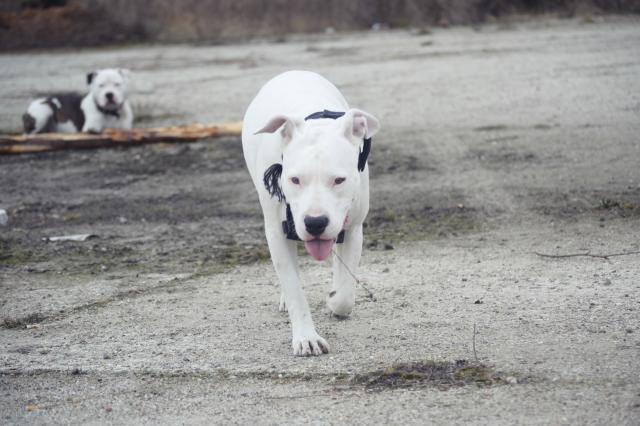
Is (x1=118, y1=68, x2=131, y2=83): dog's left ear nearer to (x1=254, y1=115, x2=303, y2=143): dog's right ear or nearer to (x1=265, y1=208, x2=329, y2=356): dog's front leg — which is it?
(x1=265, y1=208, x2=329, y2=356): dog's front leg

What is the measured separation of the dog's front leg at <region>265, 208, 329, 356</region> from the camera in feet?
20.2

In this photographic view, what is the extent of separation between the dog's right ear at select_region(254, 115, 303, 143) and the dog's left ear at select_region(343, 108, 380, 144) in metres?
0.27

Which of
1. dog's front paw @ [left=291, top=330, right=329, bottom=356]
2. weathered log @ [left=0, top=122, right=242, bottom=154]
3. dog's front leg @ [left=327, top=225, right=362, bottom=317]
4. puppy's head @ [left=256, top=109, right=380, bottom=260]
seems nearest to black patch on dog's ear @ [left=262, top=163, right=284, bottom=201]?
puppy's head @ [left=256, top=109, right=380, bottom=260]

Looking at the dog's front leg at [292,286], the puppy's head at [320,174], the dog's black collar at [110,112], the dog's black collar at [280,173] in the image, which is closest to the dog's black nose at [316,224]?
the puppy's head at [320,174]

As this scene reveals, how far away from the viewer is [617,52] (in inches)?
720

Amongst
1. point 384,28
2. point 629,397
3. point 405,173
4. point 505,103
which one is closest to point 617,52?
point 505,103

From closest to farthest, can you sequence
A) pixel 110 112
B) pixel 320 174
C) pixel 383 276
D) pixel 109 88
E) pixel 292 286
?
pixel 320 174
pixel 292 286
pixel 383 276
pixel 110 112
pixel 109 88

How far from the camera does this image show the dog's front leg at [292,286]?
6.17 m

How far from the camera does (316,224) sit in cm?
559

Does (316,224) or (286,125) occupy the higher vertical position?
(286,125)

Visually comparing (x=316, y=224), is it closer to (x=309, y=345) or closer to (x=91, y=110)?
(x=309, y=345)

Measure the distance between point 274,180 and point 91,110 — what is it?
995cm

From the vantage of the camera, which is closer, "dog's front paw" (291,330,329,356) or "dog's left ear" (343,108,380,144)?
"dog's left ear" (343,108,380,144)

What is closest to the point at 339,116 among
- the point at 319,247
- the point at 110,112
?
the point at 319,247
